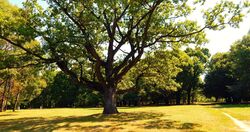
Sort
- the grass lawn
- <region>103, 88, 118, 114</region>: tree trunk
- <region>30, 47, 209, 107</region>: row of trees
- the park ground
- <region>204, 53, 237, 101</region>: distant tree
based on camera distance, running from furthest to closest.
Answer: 1. <region>204, 53, 237, 101</region>: distant tree
2. <region>30, 47, 209, 107</region>: row of trees
3. <region>103, 88, 118, 114</region>: tree trunk
4. the grass lawn
5. the park ground

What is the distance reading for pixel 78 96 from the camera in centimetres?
8812

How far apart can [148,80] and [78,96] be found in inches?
2244

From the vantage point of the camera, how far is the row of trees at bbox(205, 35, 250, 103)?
5741 cm

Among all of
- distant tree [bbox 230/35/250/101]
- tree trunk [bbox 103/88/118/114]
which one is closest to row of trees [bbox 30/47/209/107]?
tree trunk [bbox 103/88/118/114]

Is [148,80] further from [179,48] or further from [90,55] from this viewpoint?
[90,55]

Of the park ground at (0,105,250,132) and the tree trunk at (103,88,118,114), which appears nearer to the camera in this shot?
the park ground at (0,105,250,132)

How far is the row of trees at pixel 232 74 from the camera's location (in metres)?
57.4

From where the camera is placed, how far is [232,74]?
6712 centimetres

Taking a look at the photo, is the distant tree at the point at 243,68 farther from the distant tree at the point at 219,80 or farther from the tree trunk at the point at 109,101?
the tree trunk at the point at 109,101

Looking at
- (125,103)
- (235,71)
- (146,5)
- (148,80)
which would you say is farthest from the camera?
(125,103)

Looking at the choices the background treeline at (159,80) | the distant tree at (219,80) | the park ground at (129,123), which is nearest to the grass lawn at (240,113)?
the park ground at (129,123)

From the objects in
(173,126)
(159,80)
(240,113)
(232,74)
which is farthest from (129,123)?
(232,74)

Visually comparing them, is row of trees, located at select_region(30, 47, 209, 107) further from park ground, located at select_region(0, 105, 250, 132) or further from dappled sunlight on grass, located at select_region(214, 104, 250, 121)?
park ground, located at select_region(0, 105, 250, 132)

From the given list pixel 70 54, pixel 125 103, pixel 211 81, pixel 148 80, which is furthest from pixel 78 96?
pixel 70 54
